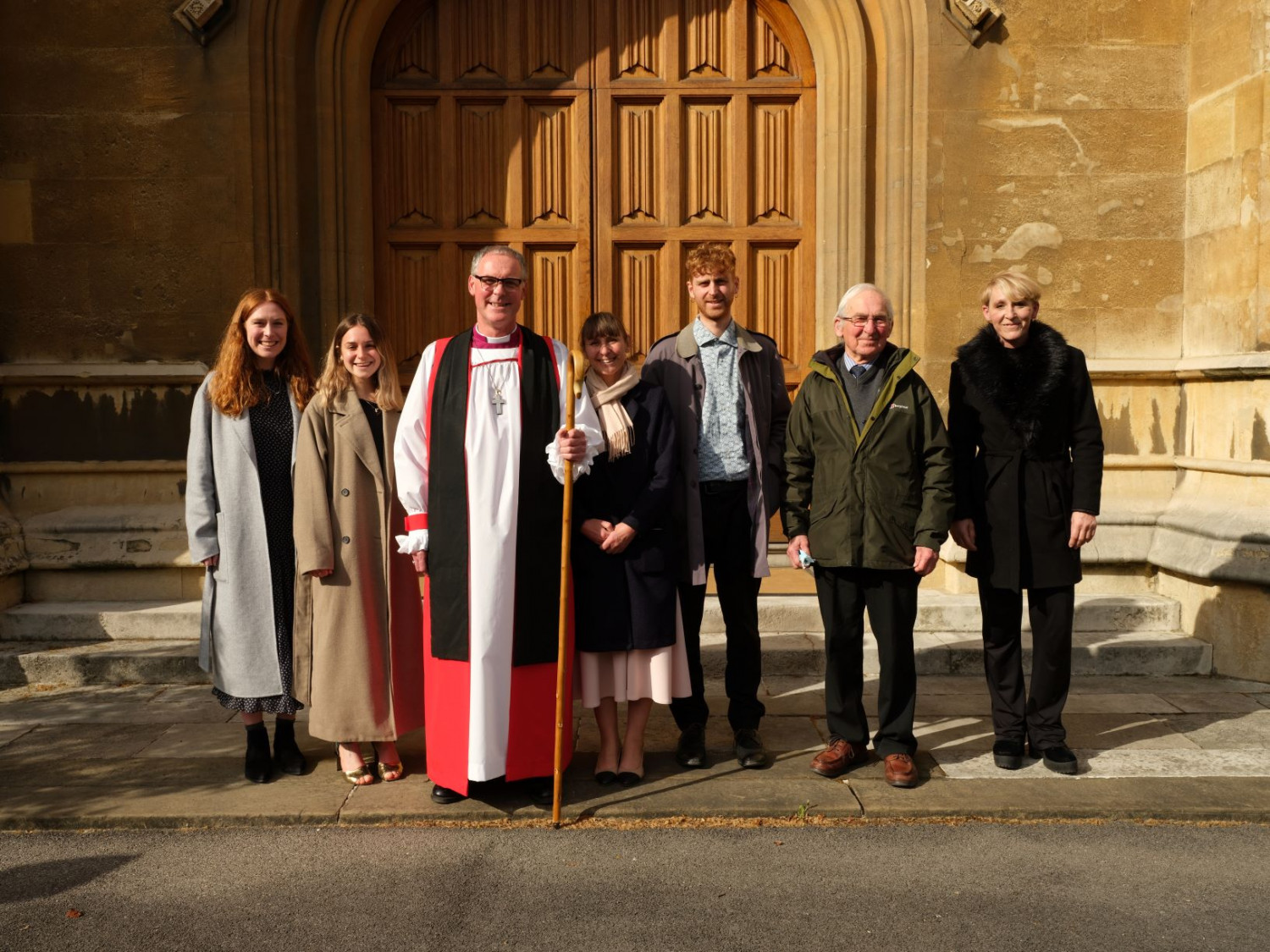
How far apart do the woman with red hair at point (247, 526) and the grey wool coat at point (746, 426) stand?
1440mm

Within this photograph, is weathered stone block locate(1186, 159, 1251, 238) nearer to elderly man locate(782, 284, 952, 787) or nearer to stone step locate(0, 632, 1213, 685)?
stone step locate(0, 632, 1213, 685)

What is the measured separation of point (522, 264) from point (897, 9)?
11.4 ft

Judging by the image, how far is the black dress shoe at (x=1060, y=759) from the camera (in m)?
4.53

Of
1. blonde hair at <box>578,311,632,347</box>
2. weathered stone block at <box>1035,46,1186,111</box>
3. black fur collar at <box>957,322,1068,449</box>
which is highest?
weathered stone block at <box>1035,46,1186,111</box>

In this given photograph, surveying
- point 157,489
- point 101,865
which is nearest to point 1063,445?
point 101,865

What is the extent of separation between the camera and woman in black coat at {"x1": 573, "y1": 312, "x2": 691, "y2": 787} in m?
4.39

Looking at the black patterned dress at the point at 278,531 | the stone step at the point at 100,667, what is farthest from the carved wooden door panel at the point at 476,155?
the black patterned dress at the point at 278,531

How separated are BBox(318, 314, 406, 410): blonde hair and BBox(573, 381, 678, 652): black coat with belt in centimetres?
79

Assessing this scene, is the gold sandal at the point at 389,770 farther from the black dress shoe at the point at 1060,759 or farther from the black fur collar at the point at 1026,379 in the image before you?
the black fur collar at the point at 1026,379

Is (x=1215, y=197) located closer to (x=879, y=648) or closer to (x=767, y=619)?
(x=767, y=619)

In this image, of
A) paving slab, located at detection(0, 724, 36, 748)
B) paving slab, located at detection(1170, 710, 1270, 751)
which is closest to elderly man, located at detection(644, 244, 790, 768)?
paving slab, located at detection(1170, 710, 1270, 751)

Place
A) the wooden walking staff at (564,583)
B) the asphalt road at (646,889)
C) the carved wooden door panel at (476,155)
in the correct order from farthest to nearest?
the carved wooden door panel at (476,155), the wooden walking staff at (564,583), the asphalt road at (646,889)

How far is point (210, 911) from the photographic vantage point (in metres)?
3.46

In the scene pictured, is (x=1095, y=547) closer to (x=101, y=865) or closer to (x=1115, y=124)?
(x=1115, y=124)
